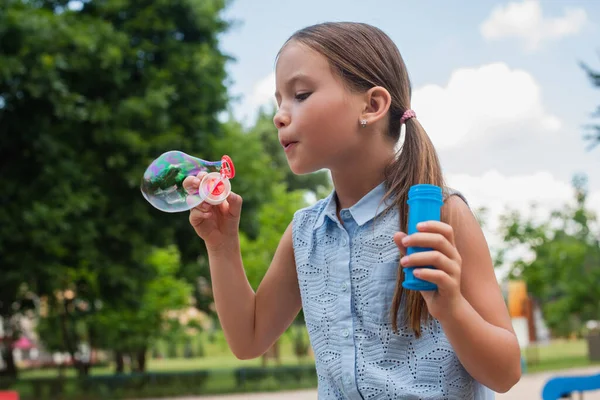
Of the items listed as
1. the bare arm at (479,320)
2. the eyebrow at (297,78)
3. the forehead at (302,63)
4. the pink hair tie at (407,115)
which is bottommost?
the bare arm at (479,320)

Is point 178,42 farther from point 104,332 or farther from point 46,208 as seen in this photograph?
point 104,332

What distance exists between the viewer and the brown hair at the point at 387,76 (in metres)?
1.76

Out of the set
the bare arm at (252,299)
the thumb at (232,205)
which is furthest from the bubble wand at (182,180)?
the bare arm at (252,299)

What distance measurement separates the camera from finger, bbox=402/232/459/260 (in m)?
1.33

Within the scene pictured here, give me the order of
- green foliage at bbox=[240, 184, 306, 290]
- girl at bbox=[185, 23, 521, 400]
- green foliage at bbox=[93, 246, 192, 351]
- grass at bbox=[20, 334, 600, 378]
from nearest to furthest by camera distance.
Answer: girl at bbox=[185, 23, 521, 400]
green foliage at bbox=[93, 246, 192, 351]
green foliage at bbox=[240, 184, 306, 290]
grass at bbox=[20, 334, 600, 378]

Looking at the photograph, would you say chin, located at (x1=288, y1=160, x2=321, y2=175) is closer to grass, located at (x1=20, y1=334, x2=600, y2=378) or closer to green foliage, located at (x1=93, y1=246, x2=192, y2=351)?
green foliage, located at (x1=93, y1=246, x2=192, y2=351)

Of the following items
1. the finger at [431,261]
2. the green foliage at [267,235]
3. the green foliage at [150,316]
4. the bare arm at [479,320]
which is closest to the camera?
the finger at [431,261]

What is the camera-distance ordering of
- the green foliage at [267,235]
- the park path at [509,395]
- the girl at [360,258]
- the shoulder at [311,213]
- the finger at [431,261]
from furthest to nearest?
the green foliage at [267,235], the park path at [509,395], the shoulder at [311,213], the girl at [360,258], the finger at [431,261]

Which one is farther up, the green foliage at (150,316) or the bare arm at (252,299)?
the green foliage at (150,316)

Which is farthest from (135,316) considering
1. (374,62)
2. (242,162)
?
(374,62)

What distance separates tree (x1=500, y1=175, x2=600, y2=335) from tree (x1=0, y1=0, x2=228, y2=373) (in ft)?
61.4

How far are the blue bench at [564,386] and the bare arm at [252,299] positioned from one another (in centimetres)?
172

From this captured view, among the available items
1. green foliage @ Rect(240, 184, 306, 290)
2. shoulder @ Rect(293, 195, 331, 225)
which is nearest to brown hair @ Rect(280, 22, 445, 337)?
shoulder @ Rect(293, 195, 331, 225)

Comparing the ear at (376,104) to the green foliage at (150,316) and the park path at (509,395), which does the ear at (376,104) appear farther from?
the green foliage at (150,316)
